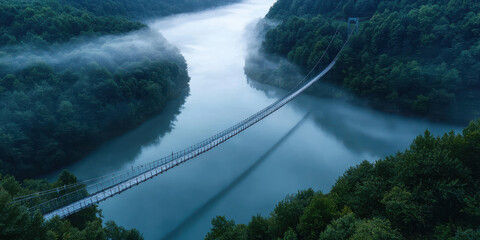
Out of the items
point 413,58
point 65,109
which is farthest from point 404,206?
point 413,58

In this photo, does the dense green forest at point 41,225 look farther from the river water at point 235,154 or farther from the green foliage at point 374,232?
the green foliage at point 374,232

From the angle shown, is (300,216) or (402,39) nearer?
(300,216)

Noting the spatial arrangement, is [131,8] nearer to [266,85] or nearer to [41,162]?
[266,85]

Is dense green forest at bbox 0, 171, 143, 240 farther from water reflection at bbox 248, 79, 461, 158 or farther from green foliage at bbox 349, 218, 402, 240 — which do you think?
water reflection at bbox 248, 79, 461, 158

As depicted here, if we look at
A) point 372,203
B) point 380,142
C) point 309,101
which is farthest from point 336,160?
point 309,101

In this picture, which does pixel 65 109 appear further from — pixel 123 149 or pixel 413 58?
pixel 413 58

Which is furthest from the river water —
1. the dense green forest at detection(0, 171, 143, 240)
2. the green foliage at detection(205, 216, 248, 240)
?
the green foliage at detection(205, 216, 248, 240)
